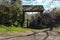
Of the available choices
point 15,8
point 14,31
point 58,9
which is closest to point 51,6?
point 58,9

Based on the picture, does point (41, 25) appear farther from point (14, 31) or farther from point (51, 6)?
point (14, 31)

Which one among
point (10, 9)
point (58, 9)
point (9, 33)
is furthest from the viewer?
point (58, 9)

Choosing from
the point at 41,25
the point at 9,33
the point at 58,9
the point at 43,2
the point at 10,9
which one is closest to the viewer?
the point at 9,33

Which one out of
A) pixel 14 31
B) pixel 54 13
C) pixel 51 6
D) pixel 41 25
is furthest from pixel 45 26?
pixel 14 31

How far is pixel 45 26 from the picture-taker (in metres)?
21.8

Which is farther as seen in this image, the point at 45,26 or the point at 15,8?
the point at 45,26

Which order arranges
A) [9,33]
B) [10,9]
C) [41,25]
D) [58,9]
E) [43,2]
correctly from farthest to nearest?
[43,2] → [58,9] → [41,25] → [10,9] → [9,33]

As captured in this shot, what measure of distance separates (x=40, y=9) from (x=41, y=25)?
188 cm

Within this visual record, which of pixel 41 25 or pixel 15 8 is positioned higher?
pixel 15 8

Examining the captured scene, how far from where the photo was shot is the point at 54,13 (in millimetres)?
22453

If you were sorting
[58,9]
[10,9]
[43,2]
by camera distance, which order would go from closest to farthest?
[10,9], [58,9], [43,2]

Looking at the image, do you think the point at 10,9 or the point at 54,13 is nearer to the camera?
the point at 10,9

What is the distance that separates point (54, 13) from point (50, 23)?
1341mm

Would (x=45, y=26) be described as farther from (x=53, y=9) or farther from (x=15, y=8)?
(x=15, y=8)
